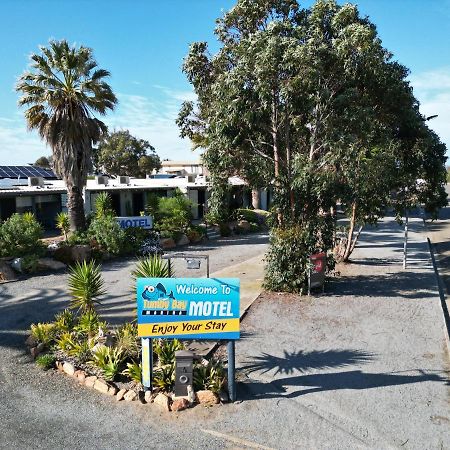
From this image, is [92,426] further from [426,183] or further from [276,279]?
[426,183]

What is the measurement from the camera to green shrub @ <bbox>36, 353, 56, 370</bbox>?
28.9 feet

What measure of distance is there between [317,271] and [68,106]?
1282cm

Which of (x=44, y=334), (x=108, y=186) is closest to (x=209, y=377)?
(x=44, y=334)

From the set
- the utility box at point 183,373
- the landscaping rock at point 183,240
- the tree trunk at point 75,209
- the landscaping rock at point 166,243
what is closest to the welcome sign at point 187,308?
the utility box at point 183,373

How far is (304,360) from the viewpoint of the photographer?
9094 millimetres

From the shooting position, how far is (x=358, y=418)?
699cm

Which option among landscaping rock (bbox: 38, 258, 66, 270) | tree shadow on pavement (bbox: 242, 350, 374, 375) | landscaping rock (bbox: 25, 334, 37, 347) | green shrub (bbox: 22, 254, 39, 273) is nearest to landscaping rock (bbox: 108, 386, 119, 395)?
tree shadow on pavement (bbox: 242, 350, 374, 375)

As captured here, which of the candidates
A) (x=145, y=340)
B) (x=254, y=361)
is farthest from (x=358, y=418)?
(x=145, y=340)

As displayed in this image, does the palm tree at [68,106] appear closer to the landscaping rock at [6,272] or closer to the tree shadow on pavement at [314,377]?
the landscaping rock at [6,272]

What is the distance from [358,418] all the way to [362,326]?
4.42m

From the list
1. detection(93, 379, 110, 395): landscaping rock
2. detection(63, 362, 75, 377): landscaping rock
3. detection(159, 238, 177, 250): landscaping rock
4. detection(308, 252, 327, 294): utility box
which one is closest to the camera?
detection(93, 379, 110, 395): landscaping rock

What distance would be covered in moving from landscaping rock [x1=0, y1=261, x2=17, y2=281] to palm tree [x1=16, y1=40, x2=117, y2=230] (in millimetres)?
4342

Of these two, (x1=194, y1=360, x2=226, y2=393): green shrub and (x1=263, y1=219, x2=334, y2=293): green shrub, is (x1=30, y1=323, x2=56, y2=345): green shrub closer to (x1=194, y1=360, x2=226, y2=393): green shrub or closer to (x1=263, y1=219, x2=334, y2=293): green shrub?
(x1=194, y1=360, x2=226, y2=393): green shrub

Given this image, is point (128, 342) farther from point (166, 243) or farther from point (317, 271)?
point (166, 243)
